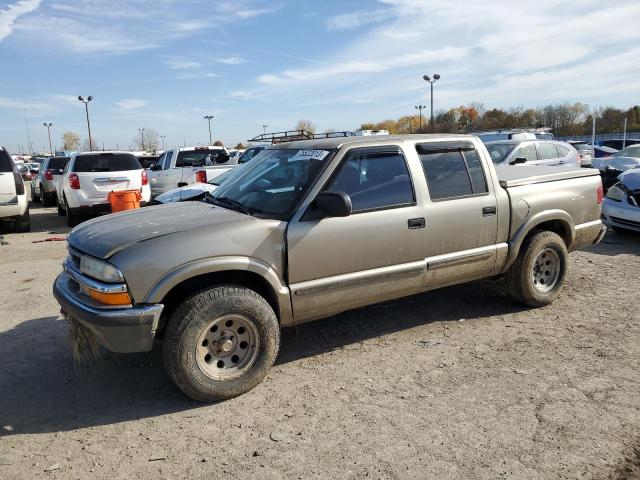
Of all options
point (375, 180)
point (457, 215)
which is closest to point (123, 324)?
point (375, 180)

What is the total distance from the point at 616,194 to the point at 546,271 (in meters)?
4.68

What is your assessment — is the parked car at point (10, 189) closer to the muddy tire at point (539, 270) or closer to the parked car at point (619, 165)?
the muddy tire at point (539, 270)

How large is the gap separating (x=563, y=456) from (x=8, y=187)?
10891 mm

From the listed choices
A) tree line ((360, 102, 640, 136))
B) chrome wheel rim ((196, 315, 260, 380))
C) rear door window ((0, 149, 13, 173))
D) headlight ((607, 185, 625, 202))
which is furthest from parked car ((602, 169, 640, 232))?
tree line ((360, 102, 640, 136))

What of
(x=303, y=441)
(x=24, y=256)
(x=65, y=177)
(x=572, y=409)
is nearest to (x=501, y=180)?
(x=572, y=409)

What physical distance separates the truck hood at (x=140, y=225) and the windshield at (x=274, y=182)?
0.19 m

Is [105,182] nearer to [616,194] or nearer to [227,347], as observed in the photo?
[227,347]

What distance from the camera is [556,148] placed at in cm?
1352

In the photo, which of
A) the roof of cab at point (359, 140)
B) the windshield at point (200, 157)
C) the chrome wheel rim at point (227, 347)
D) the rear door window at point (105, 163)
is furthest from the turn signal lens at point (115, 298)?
the windshield at point (200, 157)

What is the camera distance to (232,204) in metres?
4.30

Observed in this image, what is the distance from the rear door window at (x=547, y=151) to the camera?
42.8 feet

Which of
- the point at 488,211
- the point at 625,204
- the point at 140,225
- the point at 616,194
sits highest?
the point at 140,225

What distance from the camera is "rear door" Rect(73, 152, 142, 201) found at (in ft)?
38.6

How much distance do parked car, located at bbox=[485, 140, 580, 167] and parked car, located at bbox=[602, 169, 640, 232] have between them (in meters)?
3.25
